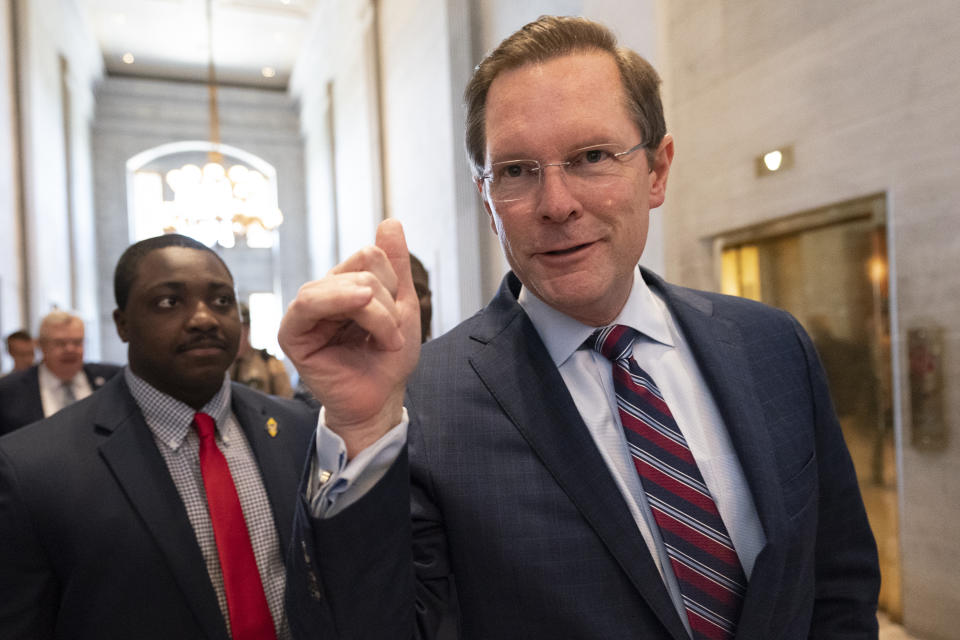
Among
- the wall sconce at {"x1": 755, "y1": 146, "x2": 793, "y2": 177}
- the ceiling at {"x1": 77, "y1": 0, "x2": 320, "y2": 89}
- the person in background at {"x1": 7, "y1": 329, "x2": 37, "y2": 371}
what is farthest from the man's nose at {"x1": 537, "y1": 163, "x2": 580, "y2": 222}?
the ceiling at {"x1": 77, "y1": 0, "x2": 320, "y2": 89}

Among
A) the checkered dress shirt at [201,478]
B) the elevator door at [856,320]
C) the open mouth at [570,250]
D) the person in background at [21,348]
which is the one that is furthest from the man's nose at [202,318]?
the person in background at [21,348]

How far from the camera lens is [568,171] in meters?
1.33

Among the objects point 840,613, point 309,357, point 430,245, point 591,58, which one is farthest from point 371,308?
point 430,245

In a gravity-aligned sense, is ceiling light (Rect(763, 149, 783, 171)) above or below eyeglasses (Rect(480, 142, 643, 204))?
above

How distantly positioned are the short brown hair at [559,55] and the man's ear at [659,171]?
0.03 meters

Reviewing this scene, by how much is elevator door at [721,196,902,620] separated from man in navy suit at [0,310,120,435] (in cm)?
460

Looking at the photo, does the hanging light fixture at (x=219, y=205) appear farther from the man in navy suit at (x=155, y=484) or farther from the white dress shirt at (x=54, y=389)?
the man in navy suit at (x=155, y=484)

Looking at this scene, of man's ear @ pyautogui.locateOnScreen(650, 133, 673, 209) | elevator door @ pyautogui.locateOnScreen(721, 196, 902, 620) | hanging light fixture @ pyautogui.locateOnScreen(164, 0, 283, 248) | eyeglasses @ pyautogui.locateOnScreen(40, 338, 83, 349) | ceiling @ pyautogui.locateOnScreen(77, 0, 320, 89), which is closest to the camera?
man's ear @ pyautogui.locateOnScreen(650, 133, 673, 209)

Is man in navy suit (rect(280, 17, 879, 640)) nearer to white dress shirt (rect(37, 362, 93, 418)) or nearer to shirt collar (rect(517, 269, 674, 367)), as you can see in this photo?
shirt collar (rect(517, 269, 674, 367))

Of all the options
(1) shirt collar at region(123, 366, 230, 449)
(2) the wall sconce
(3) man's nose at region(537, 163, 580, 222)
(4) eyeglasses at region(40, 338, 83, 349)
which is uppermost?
(2) the wall sconce

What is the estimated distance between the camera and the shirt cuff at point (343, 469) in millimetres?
1004

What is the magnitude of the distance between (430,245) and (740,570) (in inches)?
376

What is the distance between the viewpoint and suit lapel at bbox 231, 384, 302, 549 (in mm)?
1902

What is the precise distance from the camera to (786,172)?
4086 mm
